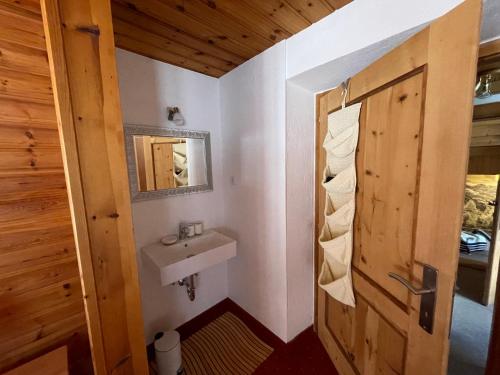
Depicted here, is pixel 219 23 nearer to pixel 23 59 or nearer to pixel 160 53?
pixel 160 53

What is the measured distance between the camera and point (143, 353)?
0.77 metres

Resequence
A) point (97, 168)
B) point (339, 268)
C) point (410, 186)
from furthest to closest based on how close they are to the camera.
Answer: point (339, 268), point (410, 186), point (97, 168)

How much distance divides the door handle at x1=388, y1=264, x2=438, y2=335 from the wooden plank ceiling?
1.24 metres

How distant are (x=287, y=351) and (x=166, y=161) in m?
1.73

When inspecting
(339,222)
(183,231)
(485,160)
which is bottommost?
(183,231)

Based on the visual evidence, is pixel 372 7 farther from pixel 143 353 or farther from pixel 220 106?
pixel 143 353

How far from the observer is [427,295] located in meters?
0.68

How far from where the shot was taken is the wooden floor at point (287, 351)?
136 centimetres

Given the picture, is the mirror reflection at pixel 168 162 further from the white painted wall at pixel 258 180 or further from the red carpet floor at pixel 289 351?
the red carpet floor at pixel 289 351

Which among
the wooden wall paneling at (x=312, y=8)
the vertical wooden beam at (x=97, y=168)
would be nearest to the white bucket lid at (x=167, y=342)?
the vertical wooden beam at (x=97, y=168)

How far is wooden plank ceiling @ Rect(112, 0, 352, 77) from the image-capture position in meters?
0.97

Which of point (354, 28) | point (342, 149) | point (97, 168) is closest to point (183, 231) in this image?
point (97, 168)

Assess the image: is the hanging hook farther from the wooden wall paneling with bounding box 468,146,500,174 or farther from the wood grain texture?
Result: the wooden wall paneling with bounding box 468,146,500,174

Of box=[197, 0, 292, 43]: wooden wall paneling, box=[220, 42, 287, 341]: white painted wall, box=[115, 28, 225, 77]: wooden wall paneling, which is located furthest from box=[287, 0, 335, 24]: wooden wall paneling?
box=[115, 28, 225, 77]: wooden wall paneling
